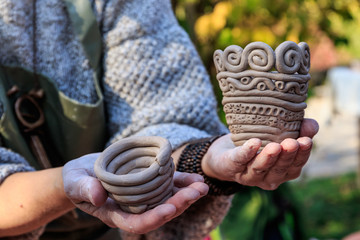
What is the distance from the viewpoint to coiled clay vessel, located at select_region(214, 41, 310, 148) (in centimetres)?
139

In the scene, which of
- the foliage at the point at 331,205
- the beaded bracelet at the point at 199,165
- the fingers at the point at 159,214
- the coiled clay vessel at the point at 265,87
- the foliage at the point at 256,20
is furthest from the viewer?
the foliage at the point at 331,205

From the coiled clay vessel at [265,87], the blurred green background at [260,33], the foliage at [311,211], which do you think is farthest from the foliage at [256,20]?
the coiled clay vessel at [265,87]

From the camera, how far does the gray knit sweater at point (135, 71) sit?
1653mm

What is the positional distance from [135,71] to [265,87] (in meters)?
0.49

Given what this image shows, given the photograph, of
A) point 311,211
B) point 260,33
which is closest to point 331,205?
point 311,211

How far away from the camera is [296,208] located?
10.4 feet

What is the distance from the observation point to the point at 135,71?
167cm

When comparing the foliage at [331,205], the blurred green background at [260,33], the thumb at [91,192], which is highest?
the thumb at [91,192]

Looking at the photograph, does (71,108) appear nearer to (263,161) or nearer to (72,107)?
(72,107)

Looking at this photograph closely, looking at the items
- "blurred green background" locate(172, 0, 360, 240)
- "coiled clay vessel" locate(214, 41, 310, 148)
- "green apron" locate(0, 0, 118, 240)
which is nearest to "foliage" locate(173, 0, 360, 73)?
"blurred green background" locate(172, 0, 360, 240)

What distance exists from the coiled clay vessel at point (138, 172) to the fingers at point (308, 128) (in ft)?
1.41

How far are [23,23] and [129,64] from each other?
14.7 inches

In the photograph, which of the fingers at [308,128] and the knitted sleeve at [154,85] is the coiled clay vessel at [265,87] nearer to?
the fingers at [308,128]

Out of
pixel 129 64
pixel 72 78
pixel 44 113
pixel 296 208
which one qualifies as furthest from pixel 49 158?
pixel 296 208
